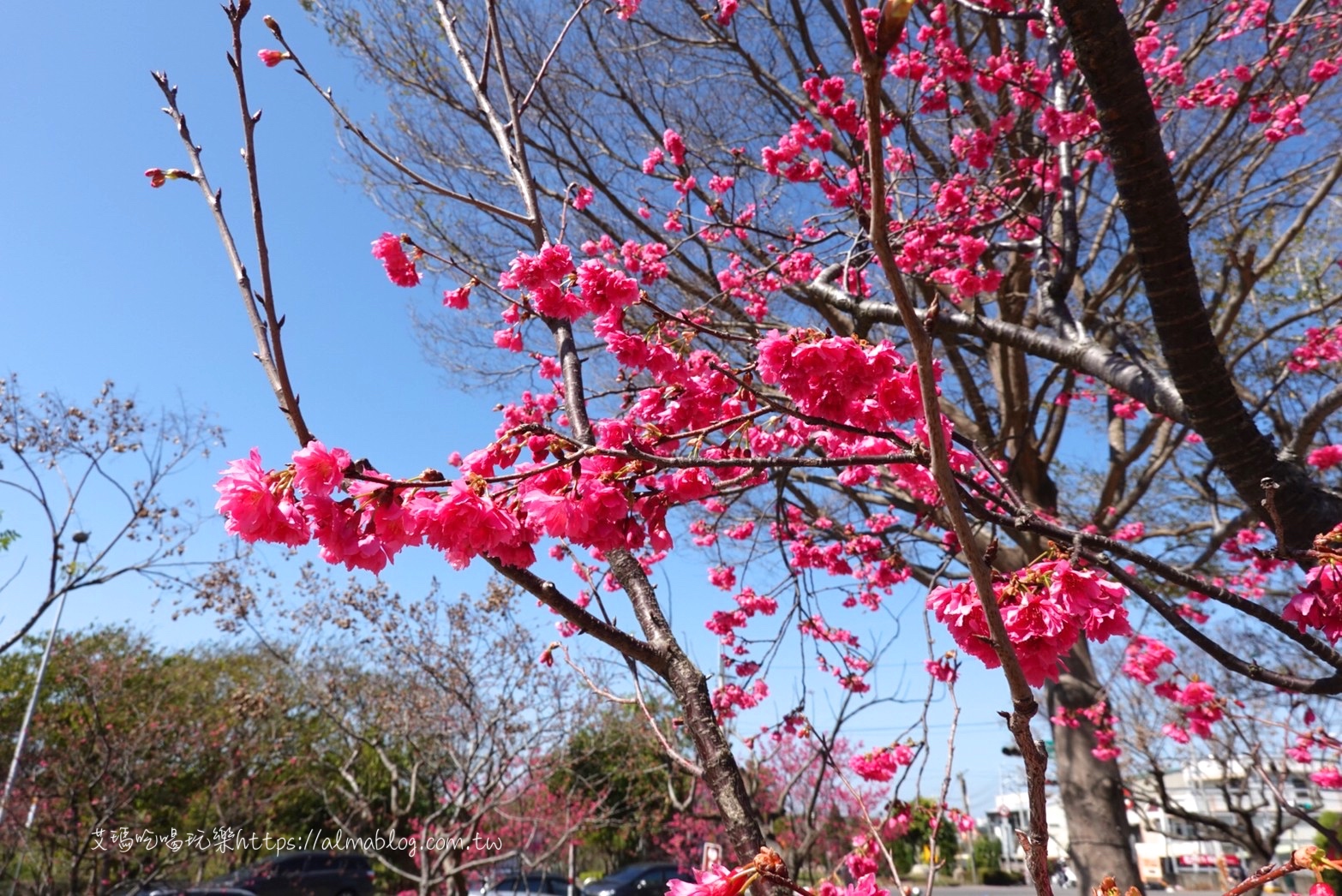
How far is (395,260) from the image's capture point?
3068mm

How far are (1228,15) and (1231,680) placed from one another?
9159mm

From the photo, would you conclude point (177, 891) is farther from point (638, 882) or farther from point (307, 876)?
point (638, 882)

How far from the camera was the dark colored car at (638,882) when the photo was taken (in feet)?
43.6

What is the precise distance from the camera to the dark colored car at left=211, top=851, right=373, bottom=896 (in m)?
13.3

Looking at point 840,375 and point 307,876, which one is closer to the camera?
point 840,375

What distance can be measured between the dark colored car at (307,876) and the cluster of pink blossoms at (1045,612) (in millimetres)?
15116

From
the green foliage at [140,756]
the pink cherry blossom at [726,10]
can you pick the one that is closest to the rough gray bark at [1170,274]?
the pink cherry blossom at [726,10]

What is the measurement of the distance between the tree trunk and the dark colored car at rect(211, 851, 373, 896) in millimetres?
12243

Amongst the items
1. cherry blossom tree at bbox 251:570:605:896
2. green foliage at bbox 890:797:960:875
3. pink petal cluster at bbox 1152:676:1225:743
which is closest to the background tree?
cherry blossom tree at bbox 251:570:605:896

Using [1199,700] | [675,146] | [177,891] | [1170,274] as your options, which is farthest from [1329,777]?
[177,891]

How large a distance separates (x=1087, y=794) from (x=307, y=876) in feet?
45.4

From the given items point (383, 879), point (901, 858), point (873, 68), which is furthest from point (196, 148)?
point (901, 858)

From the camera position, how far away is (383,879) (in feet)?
55.8

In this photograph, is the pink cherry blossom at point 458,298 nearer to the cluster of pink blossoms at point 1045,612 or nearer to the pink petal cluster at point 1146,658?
the cluster of pink blossoms at point 1045,612
